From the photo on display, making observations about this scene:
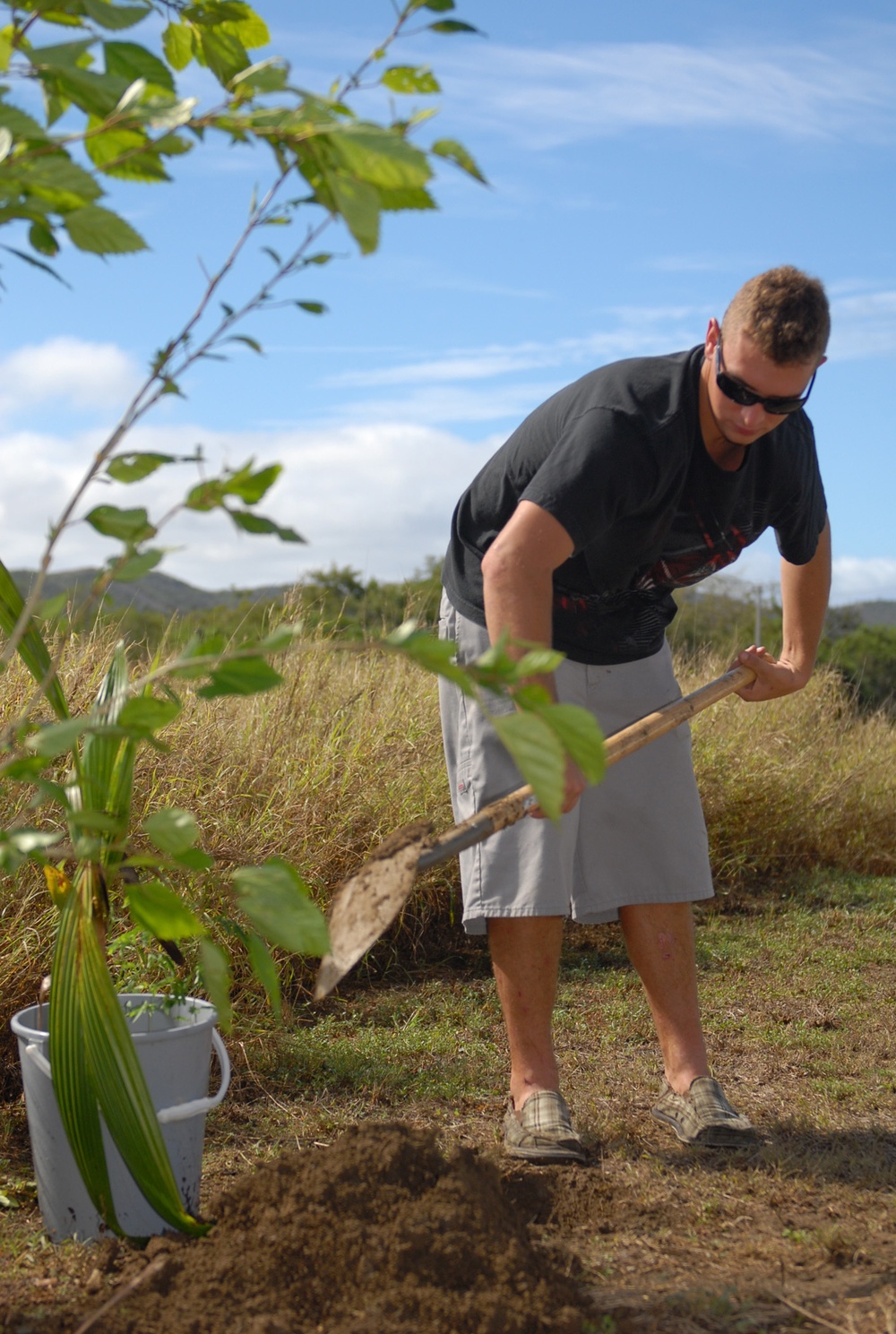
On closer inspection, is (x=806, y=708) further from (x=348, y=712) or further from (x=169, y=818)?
(x=169, y=818)

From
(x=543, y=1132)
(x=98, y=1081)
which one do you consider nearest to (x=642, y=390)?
(x=543, y=1132)

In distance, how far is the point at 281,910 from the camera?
143cm

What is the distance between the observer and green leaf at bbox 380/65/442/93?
135 centimetres

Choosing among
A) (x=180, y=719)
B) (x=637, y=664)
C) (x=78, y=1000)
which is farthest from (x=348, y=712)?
(x=78, y=1000)

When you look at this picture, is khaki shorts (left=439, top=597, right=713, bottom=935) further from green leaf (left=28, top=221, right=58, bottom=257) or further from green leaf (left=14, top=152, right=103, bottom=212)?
green leaf (left=14, top=152, right=103, bottom=212)

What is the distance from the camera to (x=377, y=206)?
1178 mm

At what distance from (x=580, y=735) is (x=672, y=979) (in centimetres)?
180

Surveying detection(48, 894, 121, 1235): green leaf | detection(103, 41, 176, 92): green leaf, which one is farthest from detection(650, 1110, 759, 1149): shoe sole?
detection(103, 41, 176, 92): green leaf

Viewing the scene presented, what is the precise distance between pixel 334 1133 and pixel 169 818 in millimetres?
1615

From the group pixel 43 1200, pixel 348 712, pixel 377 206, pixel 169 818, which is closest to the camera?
pixel 377 206

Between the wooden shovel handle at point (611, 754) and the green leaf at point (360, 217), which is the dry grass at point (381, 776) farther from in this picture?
the green leaf at point (360, 217)

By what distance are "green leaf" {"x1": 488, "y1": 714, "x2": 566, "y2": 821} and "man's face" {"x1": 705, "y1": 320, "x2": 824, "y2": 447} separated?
4.91ft

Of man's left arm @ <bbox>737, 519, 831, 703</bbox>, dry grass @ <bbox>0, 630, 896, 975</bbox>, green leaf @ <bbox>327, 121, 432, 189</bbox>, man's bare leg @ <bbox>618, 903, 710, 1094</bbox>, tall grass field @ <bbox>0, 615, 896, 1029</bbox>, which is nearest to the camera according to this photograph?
green leaf @ <bbox>327, 121, 432, 189</bbox>

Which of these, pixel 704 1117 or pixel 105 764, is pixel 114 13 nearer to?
pixel 105 764
